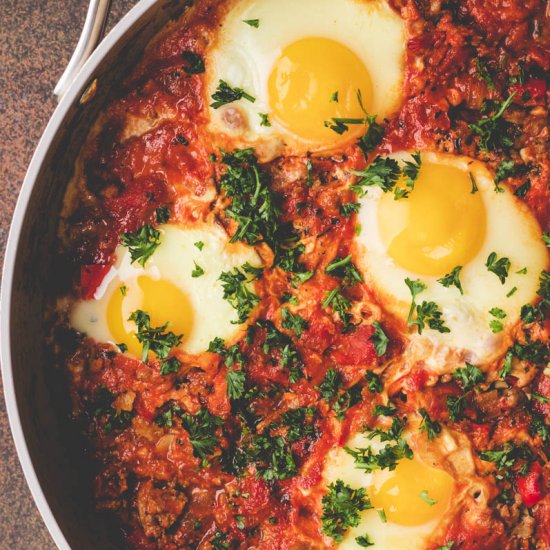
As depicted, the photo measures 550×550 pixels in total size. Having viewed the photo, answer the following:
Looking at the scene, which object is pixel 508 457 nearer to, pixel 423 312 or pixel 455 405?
pixel 455 405

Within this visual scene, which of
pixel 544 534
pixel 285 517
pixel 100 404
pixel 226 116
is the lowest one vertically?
pixel 544 534

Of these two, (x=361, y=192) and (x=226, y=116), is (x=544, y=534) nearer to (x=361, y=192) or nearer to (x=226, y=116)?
(x=361, y=192)

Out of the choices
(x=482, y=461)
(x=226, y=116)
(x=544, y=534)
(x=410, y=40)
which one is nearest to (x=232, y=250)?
(x=226, y=116)

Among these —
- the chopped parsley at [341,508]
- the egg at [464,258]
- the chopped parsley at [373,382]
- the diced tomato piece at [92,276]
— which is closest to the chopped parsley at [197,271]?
the diced tomato piece at [92,276]

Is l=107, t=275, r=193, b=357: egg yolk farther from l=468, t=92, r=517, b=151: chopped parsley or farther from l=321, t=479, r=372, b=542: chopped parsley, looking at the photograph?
l=468, t=92, r=517, b=151: chopped parsley

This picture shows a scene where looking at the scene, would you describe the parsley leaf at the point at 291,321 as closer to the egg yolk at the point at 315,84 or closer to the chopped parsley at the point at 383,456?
the chopped parsley at the point at 383,456

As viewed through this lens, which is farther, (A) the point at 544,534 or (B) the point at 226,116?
(A) the point at 544,534
